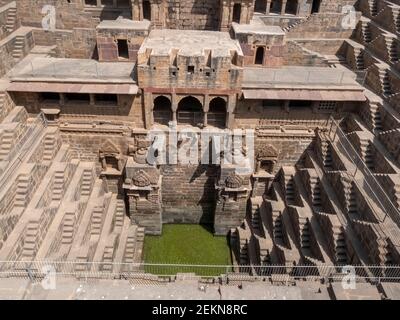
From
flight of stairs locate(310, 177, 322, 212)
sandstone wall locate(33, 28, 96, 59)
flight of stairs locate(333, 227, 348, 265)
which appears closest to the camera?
flight of stairs locate(333, 227, 348, 265)

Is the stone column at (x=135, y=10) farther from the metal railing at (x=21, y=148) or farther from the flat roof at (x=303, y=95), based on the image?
the flat roof at (x=303, y=95)

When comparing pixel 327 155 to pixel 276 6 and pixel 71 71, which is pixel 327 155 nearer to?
pixel 276 6

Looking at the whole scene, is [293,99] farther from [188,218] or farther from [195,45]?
[188,218]

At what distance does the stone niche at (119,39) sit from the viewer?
20.8 m

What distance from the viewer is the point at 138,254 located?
20391mm

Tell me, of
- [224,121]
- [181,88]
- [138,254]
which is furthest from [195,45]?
[138,254]

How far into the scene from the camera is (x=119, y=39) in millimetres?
21188

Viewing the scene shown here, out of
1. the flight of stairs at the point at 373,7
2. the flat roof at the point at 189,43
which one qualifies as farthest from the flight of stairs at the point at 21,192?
the flight of stairs at the point at 373,7

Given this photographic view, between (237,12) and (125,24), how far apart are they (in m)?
7.51

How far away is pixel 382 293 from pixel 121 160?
15.3 meters

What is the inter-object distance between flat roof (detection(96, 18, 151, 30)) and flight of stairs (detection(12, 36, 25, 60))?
573 cm

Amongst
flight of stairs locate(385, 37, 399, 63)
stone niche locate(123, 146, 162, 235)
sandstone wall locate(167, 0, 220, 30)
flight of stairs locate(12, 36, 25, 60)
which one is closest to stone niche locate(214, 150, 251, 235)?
stone niche locate(123, 146, 162, 235)

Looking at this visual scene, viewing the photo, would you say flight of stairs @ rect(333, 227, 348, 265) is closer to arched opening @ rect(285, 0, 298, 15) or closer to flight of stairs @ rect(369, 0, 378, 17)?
arched opening @ rect(285, 0, 298, 15)

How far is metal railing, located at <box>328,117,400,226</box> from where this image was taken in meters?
15.0
